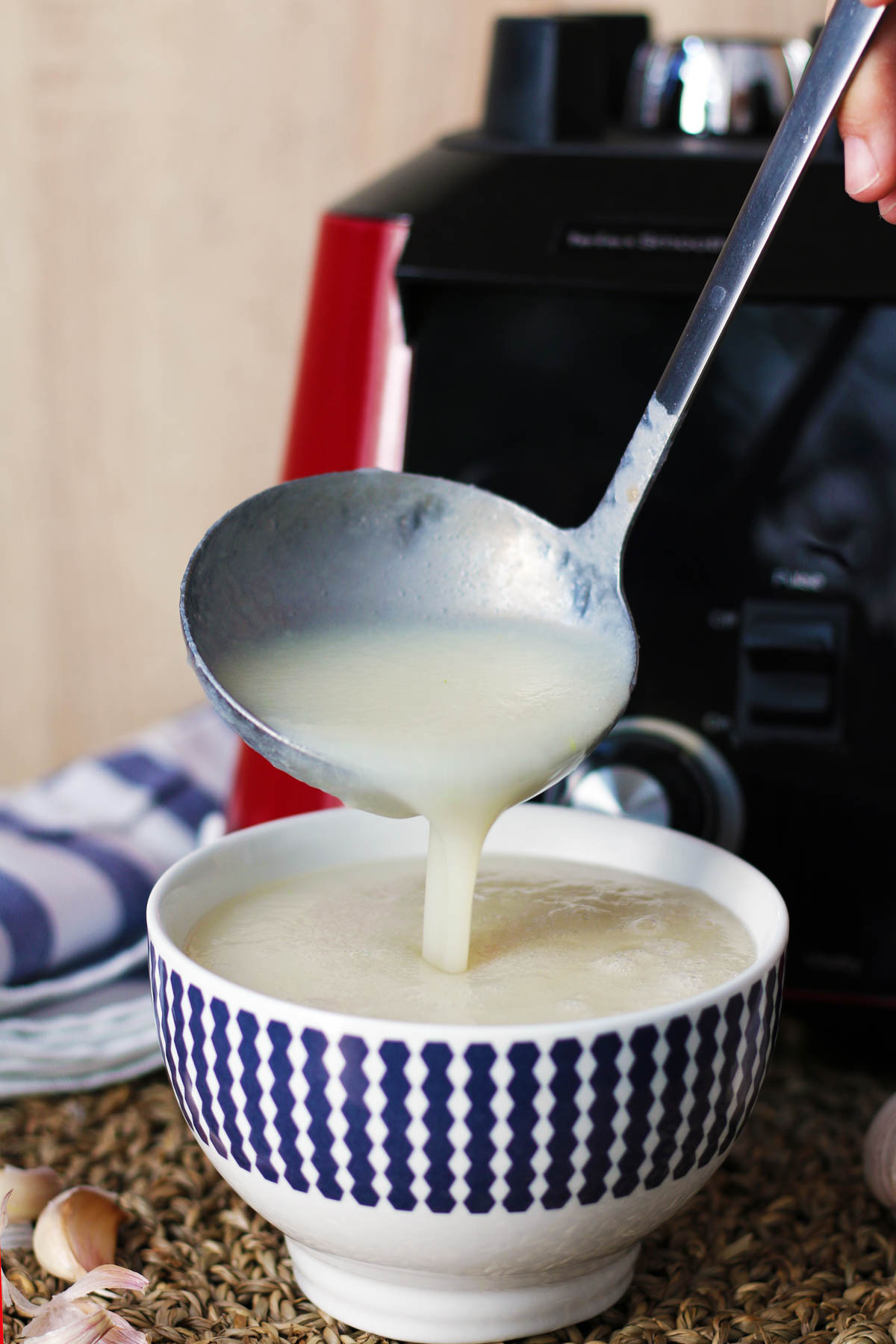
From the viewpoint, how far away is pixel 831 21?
0.42m

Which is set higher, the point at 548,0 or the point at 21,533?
the point at 548,0

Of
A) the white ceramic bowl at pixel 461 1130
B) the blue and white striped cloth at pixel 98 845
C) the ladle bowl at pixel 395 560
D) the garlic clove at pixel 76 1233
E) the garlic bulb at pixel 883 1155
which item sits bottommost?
the blue and white striped cloth at pixel 98 845

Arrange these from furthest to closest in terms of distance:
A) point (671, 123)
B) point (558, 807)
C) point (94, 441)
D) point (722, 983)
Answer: point (94, 441)
point (671, 123)
point (558, 807)
point (722, 983)

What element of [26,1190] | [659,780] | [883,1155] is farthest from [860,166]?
[26,1190]

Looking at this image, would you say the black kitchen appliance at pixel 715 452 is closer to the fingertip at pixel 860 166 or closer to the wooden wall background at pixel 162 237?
the fingertip at pixel 860 166

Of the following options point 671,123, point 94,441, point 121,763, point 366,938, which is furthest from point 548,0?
point 366,938

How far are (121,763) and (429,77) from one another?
482 millimetres

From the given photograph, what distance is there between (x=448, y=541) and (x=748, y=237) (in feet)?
0.46

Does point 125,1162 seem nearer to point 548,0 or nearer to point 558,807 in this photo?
point 558,807

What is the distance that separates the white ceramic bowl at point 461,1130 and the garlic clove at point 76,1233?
8cm

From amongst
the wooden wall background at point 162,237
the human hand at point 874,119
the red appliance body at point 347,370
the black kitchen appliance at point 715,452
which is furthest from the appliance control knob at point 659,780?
the wooden wall background at point 162,237

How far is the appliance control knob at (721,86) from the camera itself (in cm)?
68

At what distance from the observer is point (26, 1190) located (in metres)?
0.50

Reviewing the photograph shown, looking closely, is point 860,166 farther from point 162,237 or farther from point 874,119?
point 162,237
